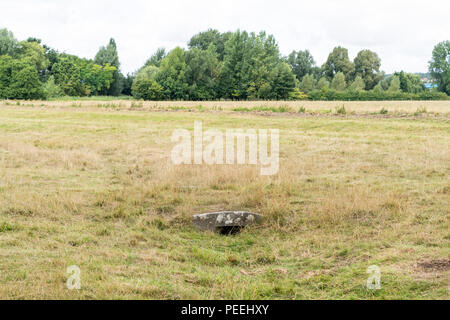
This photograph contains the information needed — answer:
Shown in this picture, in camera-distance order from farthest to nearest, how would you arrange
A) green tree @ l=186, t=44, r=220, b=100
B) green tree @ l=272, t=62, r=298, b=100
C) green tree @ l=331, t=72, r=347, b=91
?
green tree @ l=331, t=72, r=347, b=91
green tree @ l=186, t=44, r=220, b=100
green tree @ l=272, t=62, r=298, b=100

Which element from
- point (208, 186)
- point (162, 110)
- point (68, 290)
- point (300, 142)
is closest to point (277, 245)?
point (68, 290)

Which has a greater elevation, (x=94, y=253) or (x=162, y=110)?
(x=162, y=110)

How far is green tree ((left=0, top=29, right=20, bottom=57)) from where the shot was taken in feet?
361

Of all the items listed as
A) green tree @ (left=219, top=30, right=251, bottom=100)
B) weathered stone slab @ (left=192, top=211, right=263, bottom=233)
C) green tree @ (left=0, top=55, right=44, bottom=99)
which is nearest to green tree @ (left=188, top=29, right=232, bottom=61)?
green tree @ (left=219, top=30, right=251, bottom=100)

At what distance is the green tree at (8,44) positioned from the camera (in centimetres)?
10990

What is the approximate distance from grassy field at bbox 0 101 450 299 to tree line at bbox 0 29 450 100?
6915 centimetres

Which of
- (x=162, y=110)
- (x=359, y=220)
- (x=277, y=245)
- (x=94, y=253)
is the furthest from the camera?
(x=162, y=110)

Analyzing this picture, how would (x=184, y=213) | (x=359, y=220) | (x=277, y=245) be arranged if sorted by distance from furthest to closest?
(x=184, y=213) < (x=359, y=220) < (x=277, y=245)

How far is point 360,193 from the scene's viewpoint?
12.2 m

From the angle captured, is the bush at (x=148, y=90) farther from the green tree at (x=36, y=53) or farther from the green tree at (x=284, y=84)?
the green tree at (x=36, y=53)

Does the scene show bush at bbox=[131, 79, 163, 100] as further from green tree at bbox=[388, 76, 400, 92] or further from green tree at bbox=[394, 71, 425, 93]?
green tree at bbox=[394, 71, 425, 93]

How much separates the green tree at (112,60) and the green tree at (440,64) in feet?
289

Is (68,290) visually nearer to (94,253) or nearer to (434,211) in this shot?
(94,253)
